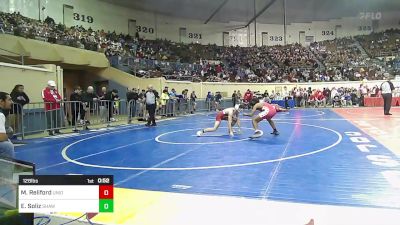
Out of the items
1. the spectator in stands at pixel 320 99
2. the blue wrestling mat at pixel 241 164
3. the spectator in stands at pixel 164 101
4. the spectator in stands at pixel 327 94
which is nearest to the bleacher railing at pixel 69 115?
the blue wrestling mat at pixel 241 164

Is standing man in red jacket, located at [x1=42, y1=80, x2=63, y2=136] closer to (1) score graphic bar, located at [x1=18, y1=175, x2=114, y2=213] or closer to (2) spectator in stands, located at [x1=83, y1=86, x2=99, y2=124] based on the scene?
(2) spectator in stands, located at [x1=83, y1=86, x2=99, y2=124]

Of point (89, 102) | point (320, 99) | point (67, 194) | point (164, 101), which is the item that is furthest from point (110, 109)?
point (320, 99)

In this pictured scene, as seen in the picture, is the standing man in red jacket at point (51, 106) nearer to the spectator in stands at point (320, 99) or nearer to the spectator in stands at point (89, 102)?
the spectator in stands at point (89, 102)

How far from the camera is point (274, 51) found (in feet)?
133

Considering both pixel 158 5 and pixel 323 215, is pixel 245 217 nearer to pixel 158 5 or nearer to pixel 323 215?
pixel 323 215

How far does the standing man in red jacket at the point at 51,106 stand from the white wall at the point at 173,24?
14.6 m

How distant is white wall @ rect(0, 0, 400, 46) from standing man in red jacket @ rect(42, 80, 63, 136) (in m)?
14.6

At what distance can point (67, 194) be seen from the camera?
2447mm

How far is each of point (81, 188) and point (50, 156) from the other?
5.90 meters

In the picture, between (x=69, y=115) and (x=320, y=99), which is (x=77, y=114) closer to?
(x=69, y=115)

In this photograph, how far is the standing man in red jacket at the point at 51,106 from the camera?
11789 millimetres

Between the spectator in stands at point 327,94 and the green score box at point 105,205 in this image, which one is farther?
the spectator in stands at point 327,94

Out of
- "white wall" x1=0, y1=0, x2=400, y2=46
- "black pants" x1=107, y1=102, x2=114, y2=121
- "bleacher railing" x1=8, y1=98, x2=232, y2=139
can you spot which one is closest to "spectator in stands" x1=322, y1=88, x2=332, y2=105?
"bleacher railing" x1=8, y1=98, x2=232, y2=139

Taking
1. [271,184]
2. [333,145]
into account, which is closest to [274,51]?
[333,145]
